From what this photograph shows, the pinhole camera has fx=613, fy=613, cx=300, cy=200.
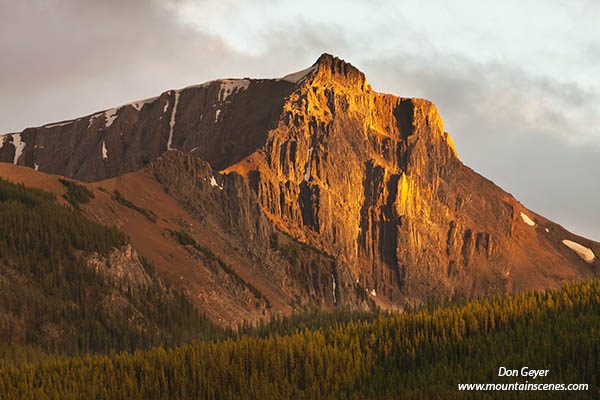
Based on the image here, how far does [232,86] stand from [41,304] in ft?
411

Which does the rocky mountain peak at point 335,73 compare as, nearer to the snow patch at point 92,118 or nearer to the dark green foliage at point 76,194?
the snow patch at point 92,118

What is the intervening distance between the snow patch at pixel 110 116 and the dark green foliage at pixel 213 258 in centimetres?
10070

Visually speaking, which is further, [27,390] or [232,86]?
[232,86]

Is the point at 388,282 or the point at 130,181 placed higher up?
the point at 130,181

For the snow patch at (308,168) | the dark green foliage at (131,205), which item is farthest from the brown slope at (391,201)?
the dark green foliage at (131,205)

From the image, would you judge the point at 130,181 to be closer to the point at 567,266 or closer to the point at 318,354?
the point at 318,354

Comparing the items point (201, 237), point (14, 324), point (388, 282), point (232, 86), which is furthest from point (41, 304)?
point (232, 86)

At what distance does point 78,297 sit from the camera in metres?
44.8

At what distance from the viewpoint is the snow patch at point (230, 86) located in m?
158

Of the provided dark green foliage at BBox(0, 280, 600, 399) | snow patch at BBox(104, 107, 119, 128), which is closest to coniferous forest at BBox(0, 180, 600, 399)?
dark green foliage at BBox(0, 280, 600, 399)

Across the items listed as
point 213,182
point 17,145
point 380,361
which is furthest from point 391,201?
point 380,361

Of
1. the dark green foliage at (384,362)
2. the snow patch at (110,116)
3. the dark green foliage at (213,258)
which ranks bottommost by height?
the dark green foliage at (384,362)

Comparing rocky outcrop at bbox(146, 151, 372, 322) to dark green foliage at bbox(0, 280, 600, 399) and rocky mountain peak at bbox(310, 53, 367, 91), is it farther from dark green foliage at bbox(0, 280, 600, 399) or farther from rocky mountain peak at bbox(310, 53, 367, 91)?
dark green foliage at bbox(0, 280, 600, 399)

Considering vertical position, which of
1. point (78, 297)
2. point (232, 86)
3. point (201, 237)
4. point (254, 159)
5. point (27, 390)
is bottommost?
point (27, 390)
